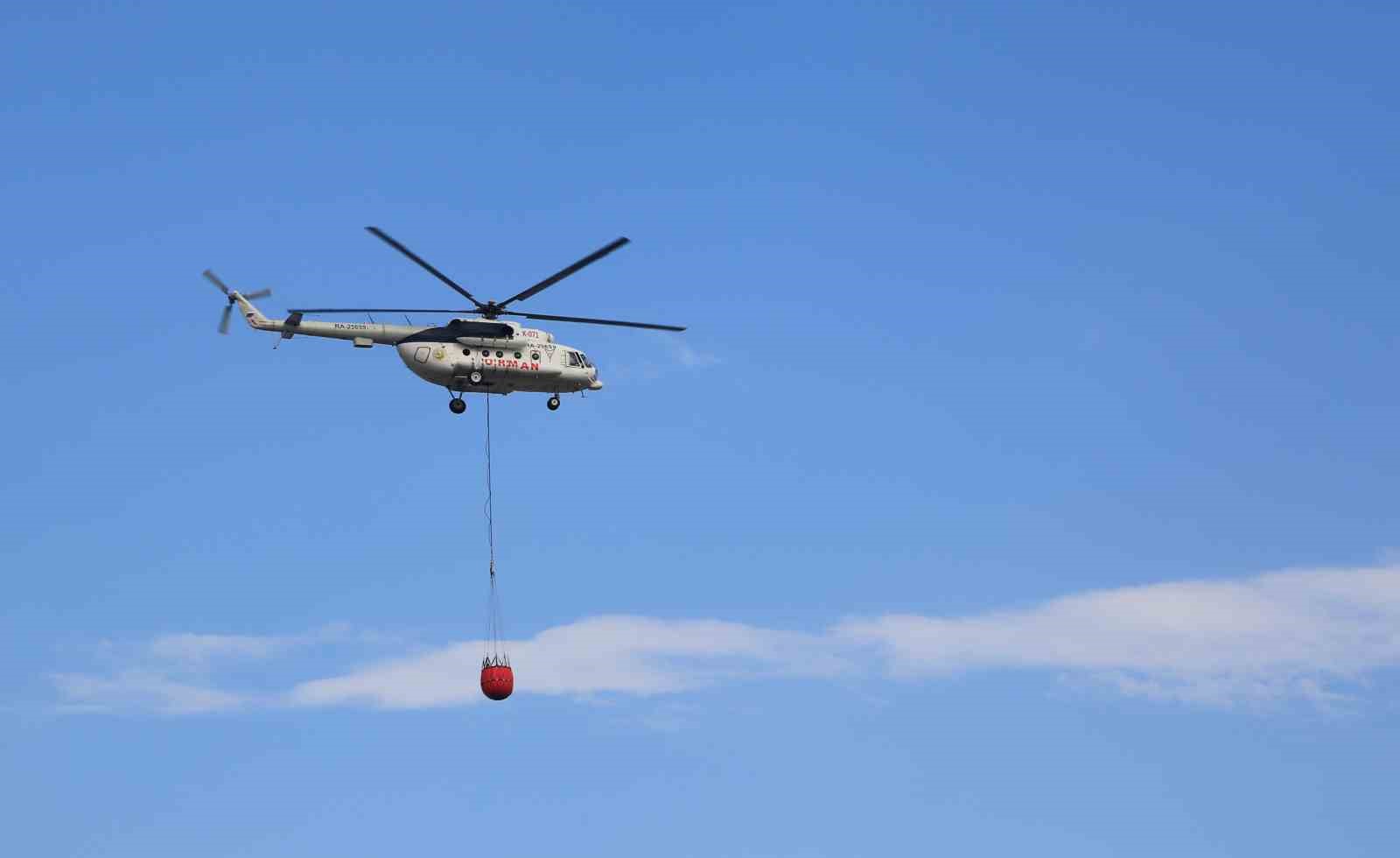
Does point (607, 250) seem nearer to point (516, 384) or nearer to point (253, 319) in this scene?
point (516, 384)

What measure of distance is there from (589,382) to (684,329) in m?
6.99

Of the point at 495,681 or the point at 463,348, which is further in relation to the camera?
the point at 463,348

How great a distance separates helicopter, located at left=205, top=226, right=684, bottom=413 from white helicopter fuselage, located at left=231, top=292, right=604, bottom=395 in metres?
0.04

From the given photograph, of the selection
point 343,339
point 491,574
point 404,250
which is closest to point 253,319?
point 343,339

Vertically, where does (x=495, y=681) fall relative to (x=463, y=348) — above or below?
below

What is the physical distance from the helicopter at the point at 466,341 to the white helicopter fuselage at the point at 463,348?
41 millimetres

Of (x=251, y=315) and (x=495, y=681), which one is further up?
(x=251, y=315)

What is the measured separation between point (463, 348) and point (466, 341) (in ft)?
1.05

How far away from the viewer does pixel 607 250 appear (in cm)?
7744

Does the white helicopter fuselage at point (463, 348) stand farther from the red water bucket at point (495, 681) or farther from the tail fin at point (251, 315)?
the red water bucket at point (495, 681)

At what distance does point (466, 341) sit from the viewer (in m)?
84.1

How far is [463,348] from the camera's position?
84.1 m

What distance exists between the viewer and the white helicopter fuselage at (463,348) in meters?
82.9

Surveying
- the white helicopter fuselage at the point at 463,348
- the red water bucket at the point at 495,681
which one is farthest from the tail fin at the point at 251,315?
the red water bucket at the point at 495,681
